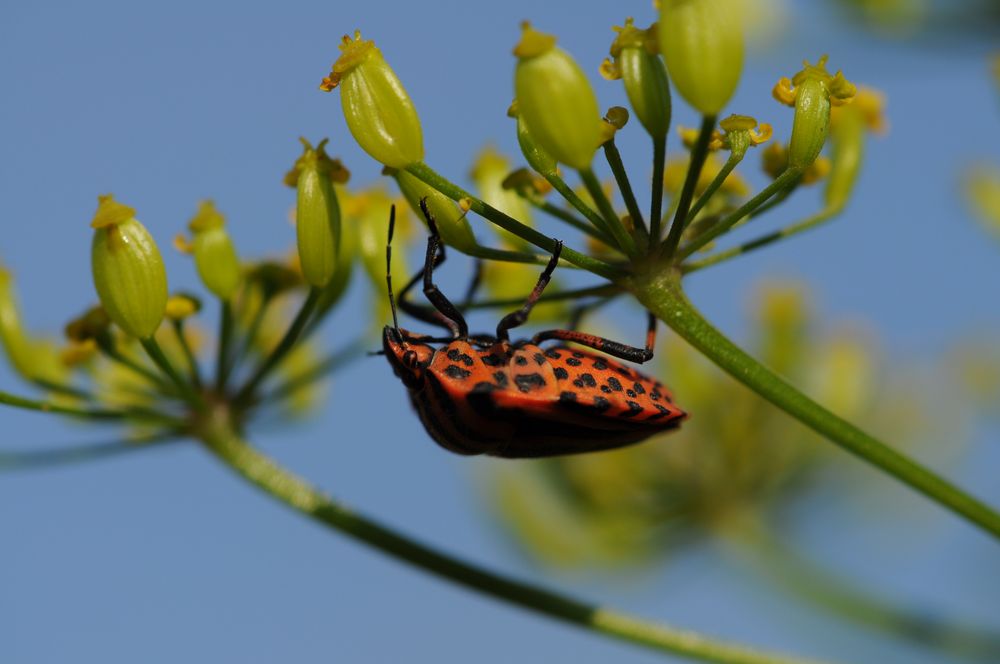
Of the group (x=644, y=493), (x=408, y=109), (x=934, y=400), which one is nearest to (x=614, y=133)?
(x=408, y=109)

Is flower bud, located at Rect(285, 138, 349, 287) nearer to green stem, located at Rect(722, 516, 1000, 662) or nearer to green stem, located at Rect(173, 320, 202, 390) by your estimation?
green stem, located at Rect(173, 320, 202, 390)

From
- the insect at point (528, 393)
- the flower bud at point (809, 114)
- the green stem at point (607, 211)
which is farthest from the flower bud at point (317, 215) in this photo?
the flower bud at point (809, 114)

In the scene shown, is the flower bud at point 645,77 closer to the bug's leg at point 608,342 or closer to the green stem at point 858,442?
the green stem at point 858,442

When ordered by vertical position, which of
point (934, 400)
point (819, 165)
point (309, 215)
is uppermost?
point (934, 400)

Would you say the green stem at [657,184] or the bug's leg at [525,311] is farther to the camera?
the bug's leg at [525,311]

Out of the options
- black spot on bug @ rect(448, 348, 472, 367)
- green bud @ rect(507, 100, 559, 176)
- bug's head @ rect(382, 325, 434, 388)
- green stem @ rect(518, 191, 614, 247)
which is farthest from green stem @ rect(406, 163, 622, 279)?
bug's head @ rect(382, 325, 434, 388)

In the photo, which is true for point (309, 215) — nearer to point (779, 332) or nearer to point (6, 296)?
point (6, 296)

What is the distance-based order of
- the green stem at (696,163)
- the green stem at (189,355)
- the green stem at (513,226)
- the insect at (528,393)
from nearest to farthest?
the green stem at (696,163), the green stem at (513,226), the insect at (528,393), the green stem at (189,355)
